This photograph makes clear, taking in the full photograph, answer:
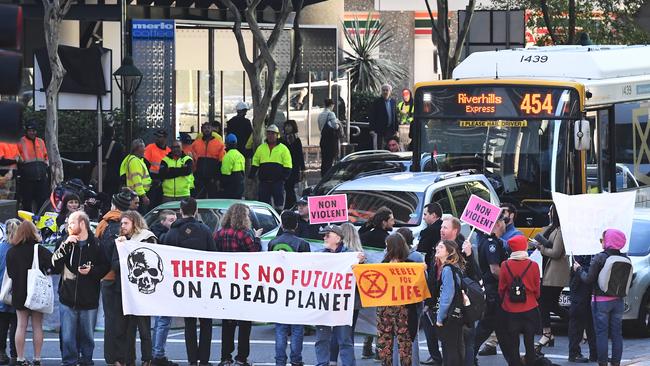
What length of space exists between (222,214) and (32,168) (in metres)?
6.65

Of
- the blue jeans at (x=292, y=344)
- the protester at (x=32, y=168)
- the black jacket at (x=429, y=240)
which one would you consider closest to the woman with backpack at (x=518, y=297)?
the black jacket at (x=429, y=240)

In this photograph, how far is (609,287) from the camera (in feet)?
43.6

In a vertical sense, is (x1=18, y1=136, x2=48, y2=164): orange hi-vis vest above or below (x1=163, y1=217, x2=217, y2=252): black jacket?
above

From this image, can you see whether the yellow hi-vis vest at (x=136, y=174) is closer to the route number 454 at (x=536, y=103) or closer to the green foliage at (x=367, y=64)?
the route number 454 at (x=536, y=103)

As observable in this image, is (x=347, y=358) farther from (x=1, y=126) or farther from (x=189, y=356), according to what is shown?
(x=1, y=126)

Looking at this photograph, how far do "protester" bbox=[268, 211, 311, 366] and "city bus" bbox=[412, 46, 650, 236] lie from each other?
5.76m

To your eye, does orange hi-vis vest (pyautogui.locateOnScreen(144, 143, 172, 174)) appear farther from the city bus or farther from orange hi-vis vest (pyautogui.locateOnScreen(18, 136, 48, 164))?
the city bus

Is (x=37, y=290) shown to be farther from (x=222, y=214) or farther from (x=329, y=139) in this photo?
(x=329, y=139)

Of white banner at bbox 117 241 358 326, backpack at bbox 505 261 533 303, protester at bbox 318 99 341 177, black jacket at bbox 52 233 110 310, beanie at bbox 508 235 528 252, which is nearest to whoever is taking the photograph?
backpack at bbox 505 261 533 303

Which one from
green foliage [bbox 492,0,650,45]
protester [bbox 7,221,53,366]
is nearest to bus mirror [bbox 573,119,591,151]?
protester [bbox 7,221,53,366]

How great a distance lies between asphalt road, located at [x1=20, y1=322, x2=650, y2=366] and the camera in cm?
1423

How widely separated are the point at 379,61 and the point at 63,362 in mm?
33817

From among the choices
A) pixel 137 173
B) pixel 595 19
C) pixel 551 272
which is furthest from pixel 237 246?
pixel 595 19

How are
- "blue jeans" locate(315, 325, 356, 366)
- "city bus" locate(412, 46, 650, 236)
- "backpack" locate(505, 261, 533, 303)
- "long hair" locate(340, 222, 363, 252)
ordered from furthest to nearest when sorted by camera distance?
"city bus" locate(412, 46, 650, 236) → "long hair" locate(340, 222, 363, 252) → "blue jeans" locate(315, 325, 356, 366) → "backpack" locate(505, 261, 533, 303)
